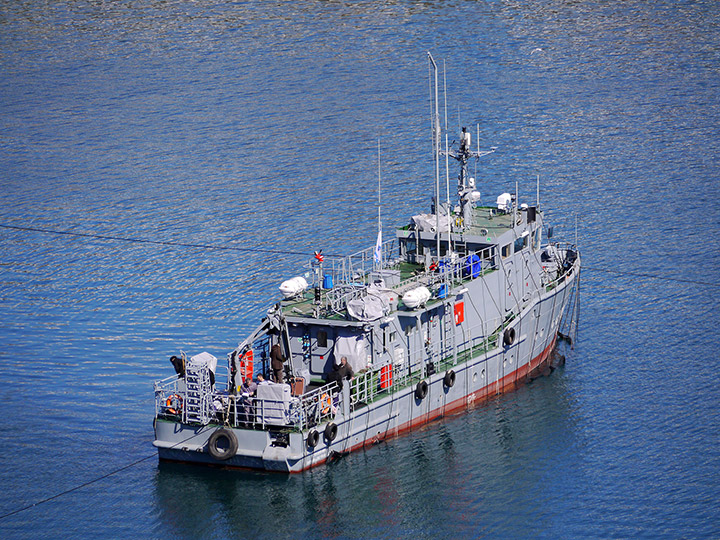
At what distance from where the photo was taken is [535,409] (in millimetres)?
44125

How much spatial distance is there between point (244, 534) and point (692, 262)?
30.5 metres

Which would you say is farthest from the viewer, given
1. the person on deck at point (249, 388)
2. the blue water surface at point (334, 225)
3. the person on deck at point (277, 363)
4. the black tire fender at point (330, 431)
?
the person on deck at point (277, 363)

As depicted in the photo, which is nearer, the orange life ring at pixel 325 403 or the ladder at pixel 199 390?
the ladder at pixel 199 390

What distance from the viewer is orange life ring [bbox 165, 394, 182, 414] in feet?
124

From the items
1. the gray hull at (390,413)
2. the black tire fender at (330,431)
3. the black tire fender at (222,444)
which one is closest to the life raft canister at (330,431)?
the black tire fender at (330,431)

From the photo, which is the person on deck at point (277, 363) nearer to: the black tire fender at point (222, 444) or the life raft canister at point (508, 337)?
the black tire fender at point (222, 444)

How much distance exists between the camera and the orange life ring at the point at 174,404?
3781cm

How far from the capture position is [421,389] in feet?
133

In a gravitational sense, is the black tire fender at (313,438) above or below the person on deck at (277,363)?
below

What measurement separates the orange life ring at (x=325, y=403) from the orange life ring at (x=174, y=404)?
14.9ft

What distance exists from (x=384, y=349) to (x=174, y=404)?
7445 mm

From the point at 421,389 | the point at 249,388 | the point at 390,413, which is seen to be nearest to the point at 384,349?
the point at 421,389

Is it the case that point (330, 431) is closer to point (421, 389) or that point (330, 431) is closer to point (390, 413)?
point (390, 413)

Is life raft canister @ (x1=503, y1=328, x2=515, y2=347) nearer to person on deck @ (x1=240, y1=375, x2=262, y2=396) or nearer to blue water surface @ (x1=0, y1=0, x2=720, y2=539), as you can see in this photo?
blue water surface @ (x1=0, y1=0, x2=720, y2=539)
